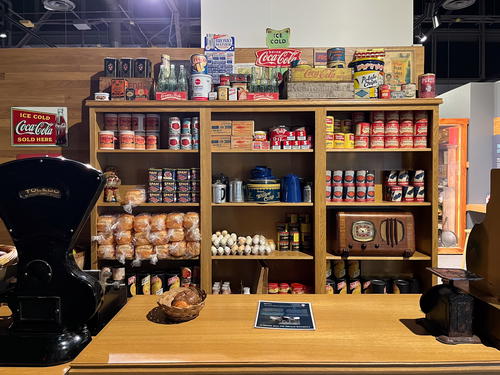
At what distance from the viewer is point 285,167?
304cm

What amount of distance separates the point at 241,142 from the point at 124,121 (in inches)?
34.9

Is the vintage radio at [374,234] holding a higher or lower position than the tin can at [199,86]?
lower

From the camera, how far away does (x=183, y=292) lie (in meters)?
1.50

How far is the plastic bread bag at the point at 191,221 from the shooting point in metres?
2.71

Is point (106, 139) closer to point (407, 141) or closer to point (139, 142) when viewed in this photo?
point (139, 142)

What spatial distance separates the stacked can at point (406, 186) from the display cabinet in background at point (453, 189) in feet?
13.4

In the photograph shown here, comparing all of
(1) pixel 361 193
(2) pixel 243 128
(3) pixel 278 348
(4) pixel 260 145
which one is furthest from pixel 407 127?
(3) pixel 278 348

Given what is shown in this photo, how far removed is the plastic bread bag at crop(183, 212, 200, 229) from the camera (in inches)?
107

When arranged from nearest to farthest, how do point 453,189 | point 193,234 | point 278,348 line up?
point 278,348 → point 193,234 → point 453,189

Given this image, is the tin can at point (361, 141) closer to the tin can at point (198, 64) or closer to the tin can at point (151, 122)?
the tin can at point (198, 64)

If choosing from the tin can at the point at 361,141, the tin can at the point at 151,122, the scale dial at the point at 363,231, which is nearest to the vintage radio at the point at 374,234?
the scale dial at the point at 363,231

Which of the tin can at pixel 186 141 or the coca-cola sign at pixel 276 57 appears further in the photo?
the coca-cola sign at pixel 276 57

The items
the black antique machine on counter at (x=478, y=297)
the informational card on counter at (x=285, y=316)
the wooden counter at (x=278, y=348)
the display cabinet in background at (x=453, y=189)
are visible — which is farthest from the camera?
the display cabinet in background at (x=453, y=189)

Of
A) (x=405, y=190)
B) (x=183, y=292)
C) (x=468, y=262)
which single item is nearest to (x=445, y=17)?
(x=405, y=190)
